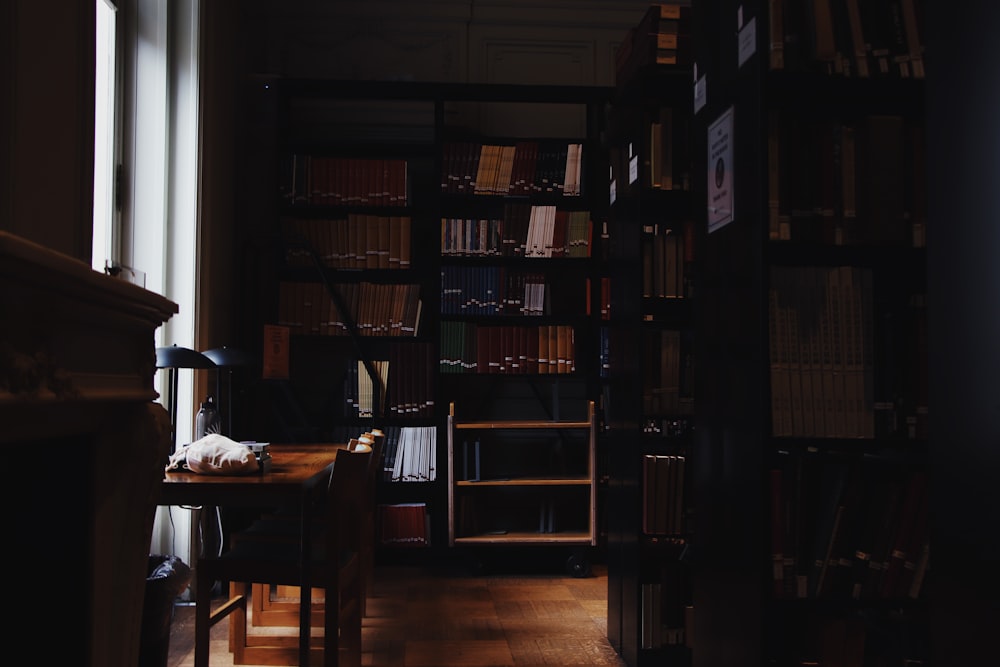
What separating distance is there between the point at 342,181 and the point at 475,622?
2530 mm

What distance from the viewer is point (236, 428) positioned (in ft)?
15.4

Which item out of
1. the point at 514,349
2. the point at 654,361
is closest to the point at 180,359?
the point at 654,361

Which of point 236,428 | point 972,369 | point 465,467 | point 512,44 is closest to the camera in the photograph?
point 972,369

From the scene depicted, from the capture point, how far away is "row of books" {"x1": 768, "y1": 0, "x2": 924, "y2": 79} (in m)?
2.09

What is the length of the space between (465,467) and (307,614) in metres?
2.35

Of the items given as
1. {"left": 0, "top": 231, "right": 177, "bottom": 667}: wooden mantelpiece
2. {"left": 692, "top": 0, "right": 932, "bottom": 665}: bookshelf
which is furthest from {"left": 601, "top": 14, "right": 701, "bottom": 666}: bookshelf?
{"left": 0, "top": 231, "right": 177, "bottom": 667}: wooden mantelpiece

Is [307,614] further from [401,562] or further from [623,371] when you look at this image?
[401,562]

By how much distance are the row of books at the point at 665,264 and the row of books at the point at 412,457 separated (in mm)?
2150

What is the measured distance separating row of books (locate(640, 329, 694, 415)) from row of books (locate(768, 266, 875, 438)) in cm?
123

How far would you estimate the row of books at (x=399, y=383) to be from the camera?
512cm

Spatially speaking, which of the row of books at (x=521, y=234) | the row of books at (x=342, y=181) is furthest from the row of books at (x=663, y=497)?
the row of books at (x=342, y=181)

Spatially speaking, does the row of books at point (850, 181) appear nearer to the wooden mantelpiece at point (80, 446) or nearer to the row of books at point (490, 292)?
the wooden mantelpiece at point (80, 446)

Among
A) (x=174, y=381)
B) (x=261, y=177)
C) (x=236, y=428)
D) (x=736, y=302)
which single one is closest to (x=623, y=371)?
(x=736, y=302)

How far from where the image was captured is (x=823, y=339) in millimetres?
2098
